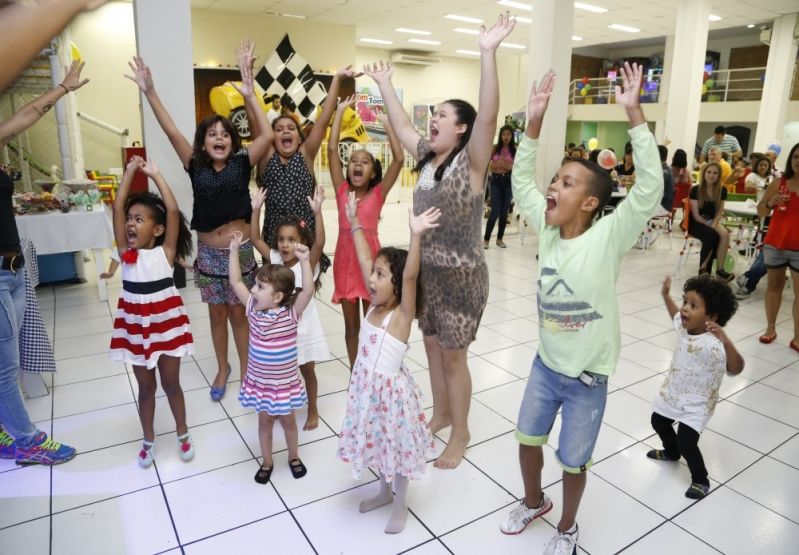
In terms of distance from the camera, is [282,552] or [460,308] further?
[460,308]

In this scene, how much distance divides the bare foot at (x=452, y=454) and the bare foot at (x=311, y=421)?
65cm

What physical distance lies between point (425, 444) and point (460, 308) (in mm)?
604

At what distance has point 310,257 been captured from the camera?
2.62 metres

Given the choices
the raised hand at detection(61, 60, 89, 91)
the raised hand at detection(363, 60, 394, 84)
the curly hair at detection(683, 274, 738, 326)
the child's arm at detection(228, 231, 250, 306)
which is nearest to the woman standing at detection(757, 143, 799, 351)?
the curly hair at detection(683, 274, 738, 326)

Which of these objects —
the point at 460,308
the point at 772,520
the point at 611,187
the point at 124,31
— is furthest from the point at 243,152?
the point at 124,31

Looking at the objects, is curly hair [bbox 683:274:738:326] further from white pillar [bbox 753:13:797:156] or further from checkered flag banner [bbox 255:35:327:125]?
white pillar [bbox 753:13:797:156]

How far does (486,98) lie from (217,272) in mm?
1676

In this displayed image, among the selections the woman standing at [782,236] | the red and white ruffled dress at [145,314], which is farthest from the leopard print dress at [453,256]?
the woman standing at [782,236]

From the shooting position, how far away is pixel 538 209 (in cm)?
189

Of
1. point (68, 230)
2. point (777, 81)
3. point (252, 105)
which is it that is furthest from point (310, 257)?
point (777, 81)

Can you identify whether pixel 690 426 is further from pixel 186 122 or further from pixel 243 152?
pixel 186 122

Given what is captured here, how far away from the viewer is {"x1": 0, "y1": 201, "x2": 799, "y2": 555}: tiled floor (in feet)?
6.51

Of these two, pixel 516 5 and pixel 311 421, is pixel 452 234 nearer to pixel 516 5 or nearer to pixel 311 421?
pixel 311 421

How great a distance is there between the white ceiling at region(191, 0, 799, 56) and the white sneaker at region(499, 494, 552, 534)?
341 inches
